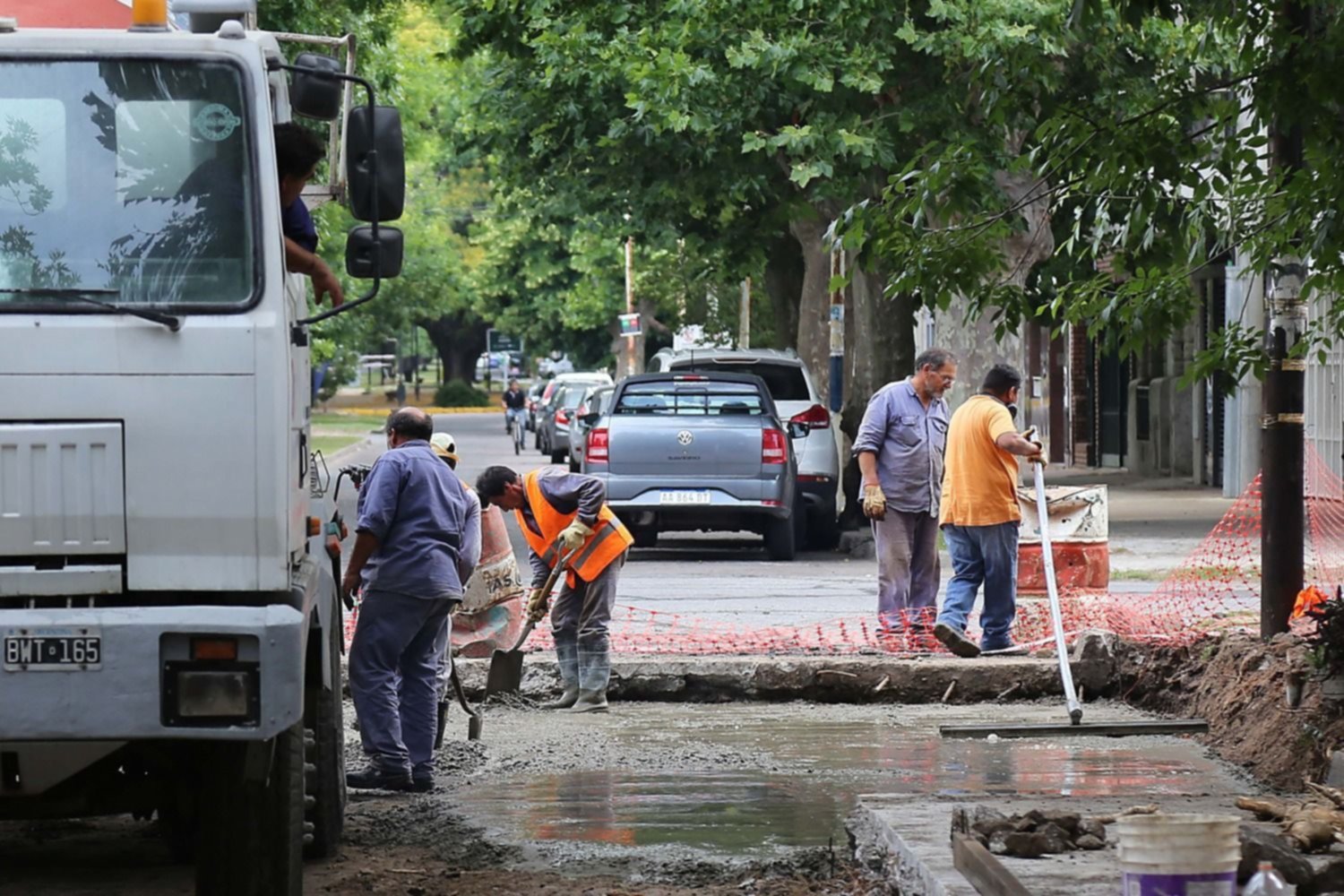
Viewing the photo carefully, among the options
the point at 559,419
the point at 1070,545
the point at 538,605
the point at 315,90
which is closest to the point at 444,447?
the point at 538,605

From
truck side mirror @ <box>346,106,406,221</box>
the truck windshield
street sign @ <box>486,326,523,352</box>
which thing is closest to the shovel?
truck side mirror @ <box>346,106,406,221</box>

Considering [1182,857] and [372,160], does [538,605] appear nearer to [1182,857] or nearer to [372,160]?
[372,160]

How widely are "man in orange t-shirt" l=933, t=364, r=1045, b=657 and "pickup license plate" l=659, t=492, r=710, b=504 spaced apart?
23.7 feet

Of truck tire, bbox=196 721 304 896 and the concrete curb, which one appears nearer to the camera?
truck tire, bbox=196 721 304 896

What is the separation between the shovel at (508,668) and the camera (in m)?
11.9

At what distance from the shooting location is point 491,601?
40.3ft

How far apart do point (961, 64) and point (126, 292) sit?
54.8 feet

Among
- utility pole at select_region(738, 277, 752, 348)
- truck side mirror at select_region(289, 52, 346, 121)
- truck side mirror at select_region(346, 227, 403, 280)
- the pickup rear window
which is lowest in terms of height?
the pickup rear window

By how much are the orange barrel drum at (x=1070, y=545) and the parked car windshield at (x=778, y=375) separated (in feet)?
27.0

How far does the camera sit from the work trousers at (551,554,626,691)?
11.7 meters

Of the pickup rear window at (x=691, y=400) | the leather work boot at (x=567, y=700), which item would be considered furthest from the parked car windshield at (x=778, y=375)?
the leather work boot at (x=567, y=700)

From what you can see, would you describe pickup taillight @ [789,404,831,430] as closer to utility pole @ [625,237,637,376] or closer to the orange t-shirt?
the orange t-shirt

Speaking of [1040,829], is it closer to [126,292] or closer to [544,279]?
[126,292]

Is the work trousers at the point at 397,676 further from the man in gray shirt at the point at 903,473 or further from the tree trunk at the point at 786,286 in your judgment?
the tree trunk at the point at 786,286
